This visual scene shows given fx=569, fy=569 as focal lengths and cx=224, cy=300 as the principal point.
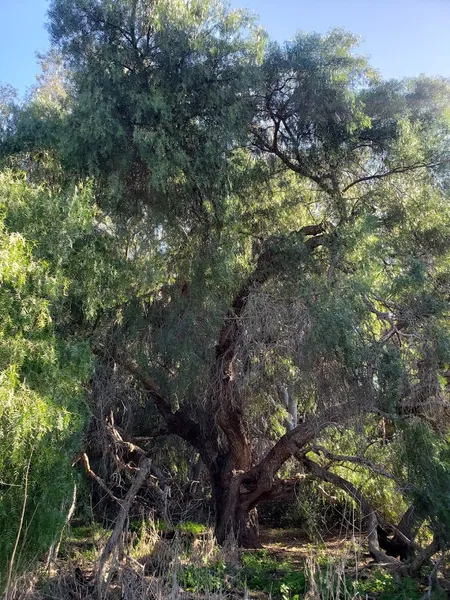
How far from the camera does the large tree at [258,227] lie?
8023mm

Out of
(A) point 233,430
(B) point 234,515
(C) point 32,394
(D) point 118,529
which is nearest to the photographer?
(C) point 32,394

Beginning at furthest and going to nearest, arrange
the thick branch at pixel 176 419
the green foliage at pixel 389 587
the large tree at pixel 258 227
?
1. the thick branch at pixel 176 419
2. the large tree at pixel 258 227
3. the green foliage at pixel 389 587

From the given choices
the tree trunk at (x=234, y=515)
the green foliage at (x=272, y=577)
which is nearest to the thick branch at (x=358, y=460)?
the green foliage at (x=272, y=577)

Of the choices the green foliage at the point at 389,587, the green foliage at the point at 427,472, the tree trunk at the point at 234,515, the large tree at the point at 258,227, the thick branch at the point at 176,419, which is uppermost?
the large tree at the point at 258,227

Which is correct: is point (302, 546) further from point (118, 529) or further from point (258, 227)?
point (258, 227)

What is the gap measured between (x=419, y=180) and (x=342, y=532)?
293 inches

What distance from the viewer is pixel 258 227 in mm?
10516

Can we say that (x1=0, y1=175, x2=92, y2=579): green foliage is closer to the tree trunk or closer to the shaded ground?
the shaded ground

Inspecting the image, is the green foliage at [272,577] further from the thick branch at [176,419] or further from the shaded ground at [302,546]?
the thick branch at [176,419]

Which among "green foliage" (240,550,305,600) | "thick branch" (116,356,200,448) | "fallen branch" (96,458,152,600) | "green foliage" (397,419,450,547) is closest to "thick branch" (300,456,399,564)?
"green foliage" (240,550,305,600)

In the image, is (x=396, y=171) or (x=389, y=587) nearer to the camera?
(x=389, y=587)

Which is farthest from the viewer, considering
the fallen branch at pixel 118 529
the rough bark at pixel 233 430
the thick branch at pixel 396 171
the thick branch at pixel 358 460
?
the thick branch at pixel 396 171

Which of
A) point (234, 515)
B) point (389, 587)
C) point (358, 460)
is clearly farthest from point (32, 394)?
point (234, 515)

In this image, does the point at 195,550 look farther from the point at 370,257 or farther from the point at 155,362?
the point at 370,257
